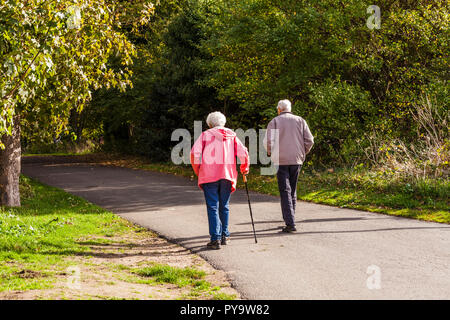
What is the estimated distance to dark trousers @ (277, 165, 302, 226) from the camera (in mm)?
8578

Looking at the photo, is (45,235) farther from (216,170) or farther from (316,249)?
(316,249)

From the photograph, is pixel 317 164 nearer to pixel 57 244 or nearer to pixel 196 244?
pixel 196 244

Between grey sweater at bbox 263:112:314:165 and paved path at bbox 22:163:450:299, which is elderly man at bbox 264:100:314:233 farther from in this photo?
paved path at bbox 22:163:450:299

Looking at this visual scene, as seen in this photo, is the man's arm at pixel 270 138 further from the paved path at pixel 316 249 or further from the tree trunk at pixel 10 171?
the tree trunk at pixel 10 171

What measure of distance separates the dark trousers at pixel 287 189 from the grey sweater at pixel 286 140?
14cm

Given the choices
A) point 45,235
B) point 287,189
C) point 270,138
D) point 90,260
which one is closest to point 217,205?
point 287,189

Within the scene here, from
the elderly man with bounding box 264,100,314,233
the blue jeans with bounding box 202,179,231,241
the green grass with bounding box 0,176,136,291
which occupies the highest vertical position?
the elderly man with bounding box 264,100,314,233

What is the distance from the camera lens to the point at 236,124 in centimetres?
2194

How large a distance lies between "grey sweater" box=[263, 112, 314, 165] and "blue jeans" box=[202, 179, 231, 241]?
1.35 meters

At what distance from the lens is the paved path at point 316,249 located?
215 inches

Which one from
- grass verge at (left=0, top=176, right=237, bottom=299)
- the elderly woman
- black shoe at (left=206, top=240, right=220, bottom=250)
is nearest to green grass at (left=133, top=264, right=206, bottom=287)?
grass verge at (left=0, top=176, right=237, bottom=299)

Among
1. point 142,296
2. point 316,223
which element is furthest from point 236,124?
point 142,296

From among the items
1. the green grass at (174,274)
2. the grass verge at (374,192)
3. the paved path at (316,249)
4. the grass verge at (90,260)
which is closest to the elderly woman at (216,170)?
the paved path at (316,249)
